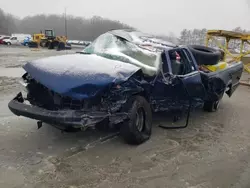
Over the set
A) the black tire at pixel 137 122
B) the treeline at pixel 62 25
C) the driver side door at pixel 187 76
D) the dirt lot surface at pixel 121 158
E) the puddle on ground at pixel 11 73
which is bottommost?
the treeline at pixel 62 25

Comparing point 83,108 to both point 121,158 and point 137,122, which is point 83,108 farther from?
point 137,122

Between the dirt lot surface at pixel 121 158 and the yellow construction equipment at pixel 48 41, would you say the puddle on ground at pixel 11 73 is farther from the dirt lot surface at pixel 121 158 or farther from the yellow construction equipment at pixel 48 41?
the yellow construction equipment at pixel 48 41

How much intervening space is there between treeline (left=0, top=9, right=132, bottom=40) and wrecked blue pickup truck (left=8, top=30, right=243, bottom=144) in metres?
91.4

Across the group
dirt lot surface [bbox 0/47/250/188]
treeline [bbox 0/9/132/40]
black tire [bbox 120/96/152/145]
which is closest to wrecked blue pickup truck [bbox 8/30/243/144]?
black tire [bbox 120/96/152/145]

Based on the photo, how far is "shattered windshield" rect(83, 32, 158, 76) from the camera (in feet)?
16.4

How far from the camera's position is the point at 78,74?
4078mm

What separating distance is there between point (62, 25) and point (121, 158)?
429 feet

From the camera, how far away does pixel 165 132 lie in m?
5.36

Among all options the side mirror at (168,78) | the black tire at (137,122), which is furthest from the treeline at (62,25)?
the black tire at (137,122)

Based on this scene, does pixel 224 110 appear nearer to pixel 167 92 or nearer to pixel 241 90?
pixel 167 92

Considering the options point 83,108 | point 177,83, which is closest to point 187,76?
point 177,83

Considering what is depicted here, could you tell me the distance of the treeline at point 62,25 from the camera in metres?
106

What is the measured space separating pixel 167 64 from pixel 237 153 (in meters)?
1.94

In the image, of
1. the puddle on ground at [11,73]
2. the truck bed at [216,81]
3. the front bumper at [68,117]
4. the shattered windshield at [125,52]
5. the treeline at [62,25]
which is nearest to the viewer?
the front bumper at [68,117]
